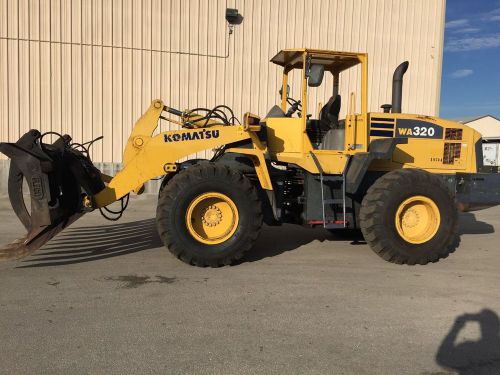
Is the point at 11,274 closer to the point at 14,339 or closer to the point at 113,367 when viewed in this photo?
the point at 14,339

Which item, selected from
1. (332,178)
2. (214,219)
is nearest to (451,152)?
(332,178)

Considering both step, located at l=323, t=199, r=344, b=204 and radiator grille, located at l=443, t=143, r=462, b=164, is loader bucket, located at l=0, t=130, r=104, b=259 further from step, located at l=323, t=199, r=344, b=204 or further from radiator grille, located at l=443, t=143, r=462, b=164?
radiator grille, located at l=443, t=143, r=462, b=164

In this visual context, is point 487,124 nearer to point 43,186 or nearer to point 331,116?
point 331,116

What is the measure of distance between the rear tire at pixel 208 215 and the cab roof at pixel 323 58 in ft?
6.03

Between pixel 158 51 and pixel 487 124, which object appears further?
pixel 487 124

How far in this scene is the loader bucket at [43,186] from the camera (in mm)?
4656

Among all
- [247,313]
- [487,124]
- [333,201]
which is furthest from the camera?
[487,124]

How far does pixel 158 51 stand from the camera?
12.2m

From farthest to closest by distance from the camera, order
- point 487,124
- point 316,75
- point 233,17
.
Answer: point 487,124
point 233,17
point 316,75

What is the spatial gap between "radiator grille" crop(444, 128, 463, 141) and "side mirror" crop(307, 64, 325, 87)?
2.24 metres

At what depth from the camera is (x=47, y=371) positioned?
2807 mm

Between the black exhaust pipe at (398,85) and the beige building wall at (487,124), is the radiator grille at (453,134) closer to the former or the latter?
the black exhaust pipe at (398,85)

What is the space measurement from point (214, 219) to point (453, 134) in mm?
3640

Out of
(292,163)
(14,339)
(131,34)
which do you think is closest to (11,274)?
(14,339)
